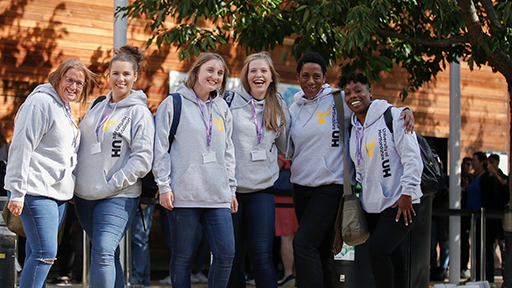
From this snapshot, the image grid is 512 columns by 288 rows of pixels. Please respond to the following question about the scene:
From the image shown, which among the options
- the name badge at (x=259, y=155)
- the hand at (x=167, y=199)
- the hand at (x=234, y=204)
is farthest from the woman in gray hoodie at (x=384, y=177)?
the hand at (x=167, y=199)

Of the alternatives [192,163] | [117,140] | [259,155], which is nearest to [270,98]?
[259,155]

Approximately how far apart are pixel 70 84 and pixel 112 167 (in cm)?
71

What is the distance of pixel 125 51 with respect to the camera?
4617 mm

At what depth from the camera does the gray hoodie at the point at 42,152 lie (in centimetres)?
400

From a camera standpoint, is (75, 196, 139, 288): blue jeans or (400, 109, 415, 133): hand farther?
(400, 109, 415, 133): hand

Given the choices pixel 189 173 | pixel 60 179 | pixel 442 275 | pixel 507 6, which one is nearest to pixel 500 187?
pixel 442 275

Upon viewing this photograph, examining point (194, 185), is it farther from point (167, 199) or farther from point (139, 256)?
point (139, 256)

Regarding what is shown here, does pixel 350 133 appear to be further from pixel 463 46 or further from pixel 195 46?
pixel 463 46

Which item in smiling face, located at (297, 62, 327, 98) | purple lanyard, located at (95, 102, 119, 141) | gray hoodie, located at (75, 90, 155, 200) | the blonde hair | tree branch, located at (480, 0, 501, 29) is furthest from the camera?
tree branch, located at (480, 0, 501, 29)

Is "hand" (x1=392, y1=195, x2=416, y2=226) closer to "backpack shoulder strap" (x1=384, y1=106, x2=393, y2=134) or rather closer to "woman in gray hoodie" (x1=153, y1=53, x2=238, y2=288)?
"backpack shoulder strap" (x1=384, y1=106, x2=393, y2=134)

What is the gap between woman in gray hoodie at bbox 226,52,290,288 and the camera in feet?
14.7

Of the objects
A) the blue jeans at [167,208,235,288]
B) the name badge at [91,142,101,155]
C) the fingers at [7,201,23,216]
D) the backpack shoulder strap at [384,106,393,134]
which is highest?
the backpack shoulder strap at [384,106,393,134]

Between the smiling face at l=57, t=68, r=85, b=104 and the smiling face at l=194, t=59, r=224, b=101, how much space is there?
2.88 feet

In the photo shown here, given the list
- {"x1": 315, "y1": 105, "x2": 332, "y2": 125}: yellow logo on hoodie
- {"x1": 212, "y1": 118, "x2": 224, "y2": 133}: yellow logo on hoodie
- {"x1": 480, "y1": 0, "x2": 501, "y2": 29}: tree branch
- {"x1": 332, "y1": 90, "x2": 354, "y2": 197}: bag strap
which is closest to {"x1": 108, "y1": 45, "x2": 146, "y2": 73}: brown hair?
{"x1": 212, "y1": 118, "x2": 224, "y2": 133}: yellow logo on hoodie
